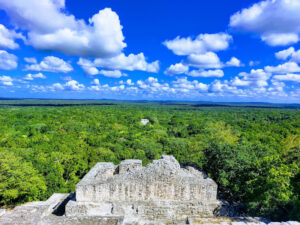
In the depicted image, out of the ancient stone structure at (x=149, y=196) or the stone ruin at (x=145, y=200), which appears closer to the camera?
the stone ruin at (x=145, y=200)

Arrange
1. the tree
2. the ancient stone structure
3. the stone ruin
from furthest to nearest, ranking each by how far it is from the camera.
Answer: the tree, the ancient stone structure, the stone ruin

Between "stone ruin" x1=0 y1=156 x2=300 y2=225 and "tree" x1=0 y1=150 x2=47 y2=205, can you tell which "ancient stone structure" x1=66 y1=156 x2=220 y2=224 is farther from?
"tree" x1=0 y1=150 x2=47 y2=205

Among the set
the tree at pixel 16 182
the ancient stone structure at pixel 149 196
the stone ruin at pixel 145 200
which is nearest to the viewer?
the stone ruin at pixel 145 200

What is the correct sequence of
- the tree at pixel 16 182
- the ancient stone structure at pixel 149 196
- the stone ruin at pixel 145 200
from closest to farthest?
the stone ruin at pixel 145 200
the ancient stone structure at pixel 149 196
the tree at pixel 16 182

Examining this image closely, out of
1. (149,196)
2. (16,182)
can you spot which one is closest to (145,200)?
(149,196)

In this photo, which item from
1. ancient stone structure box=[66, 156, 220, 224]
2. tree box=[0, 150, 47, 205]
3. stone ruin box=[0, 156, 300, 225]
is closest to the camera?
stone ruin box=[0, 156, 300, 225]

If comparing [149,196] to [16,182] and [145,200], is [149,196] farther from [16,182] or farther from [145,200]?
[16,182]

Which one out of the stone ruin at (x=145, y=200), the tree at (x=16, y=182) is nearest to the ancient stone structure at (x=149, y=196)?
the stone ruin at (x=145, y=200)

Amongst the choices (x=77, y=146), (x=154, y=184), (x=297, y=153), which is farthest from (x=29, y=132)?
(x=297, y=153)

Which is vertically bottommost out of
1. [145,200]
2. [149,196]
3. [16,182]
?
[145,200]

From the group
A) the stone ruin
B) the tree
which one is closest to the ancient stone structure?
the stone ruin

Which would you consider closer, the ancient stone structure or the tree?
the ancient stone structure

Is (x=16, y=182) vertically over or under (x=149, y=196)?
over

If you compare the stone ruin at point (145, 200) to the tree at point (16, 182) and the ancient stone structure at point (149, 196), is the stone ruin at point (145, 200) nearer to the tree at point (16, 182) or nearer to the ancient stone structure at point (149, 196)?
the ancient stone structure at point (149, 196)
